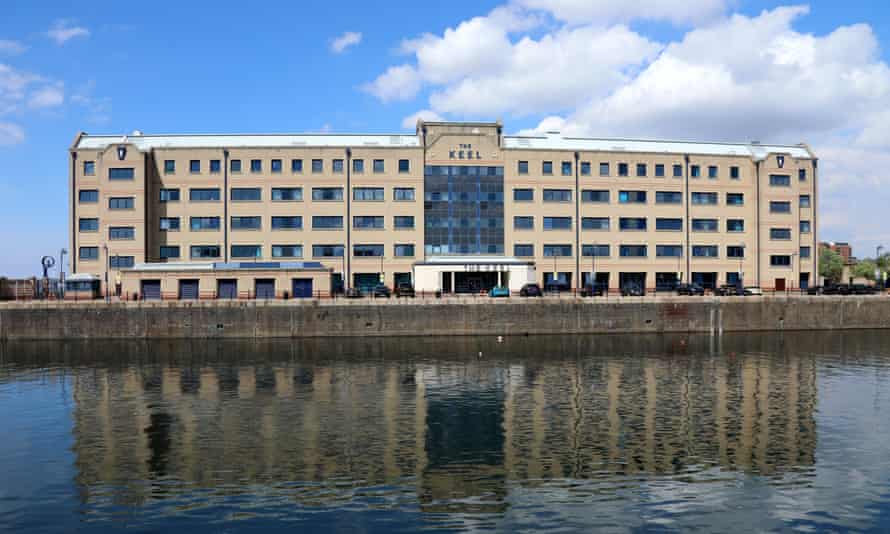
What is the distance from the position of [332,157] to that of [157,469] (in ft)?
235

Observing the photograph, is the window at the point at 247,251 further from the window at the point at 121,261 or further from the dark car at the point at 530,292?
the dark car at the point at 530,292

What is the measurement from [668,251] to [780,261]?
17146mm

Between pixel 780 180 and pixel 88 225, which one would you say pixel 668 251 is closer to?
pixel 780 180

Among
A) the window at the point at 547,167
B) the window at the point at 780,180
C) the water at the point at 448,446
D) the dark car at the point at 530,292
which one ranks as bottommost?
the water at the point at 448,446

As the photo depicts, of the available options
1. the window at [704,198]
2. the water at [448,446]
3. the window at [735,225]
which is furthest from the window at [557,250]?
the water at [448,446]

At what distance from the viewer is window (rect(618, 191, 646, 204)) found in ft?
323

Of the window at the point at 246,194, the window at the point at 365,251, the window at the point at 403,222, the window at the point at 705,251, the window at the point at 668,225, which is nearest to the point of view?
the window at the point at 246,194

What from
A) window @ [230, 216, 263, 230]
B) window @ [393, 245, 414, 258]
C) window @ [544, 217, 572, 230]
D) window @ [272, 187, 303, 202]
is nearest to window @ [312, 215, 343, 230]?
window @ [272, 187, 303, 202]

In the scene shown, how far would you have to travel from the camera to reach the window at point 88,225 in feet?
299

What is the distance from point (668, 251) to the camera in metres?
99.2

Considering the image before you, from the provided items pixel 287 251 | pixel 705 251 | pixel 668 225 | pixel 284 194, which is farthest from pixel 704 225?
pixel 284 194

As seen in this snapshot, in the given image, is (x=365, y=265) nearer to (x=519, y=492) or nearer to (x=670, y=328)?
(x=670, y=328)

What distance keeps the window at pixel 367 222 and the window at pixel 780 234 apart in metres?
55.8

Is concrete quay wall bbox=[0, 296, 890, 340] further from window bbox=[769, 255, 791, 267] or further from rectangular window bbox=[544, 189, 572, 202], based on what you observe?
rectangular window bbox=[544, 189, 572, 202]
